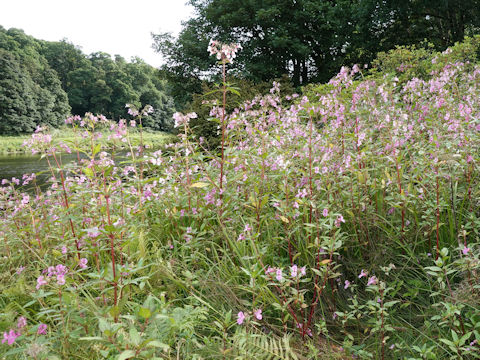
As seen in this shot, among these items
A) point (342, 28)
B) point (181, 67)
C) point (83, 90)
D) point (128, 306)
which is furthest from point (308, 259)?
point (83, 90)

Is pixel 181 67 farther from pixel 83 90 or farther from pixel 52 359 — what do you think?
pixel 83 90

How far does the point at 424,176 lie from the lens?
1991 mm

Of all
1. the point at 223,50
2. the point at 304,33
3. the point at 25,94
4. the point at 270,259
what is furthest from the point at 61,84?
the point at 270,259

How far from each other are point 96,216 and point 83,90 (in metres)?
69.7

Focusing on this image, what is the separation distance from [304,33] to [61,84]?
194ft

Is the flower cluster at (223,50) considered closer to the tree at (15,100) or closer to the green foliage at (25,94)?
the green foliage at (25,94)

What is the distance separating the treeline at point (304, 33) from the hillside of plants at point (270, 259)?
13916 millimetres

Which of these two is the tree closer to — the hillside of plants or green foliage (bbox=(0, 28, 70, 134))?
green foliage (bbox=(0, 28, 70, 134))

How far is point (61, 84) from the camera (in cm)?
6184

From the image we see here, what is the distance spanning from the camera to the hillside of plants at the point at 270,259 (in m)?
1.39

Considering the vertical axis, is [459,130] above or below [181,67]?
below

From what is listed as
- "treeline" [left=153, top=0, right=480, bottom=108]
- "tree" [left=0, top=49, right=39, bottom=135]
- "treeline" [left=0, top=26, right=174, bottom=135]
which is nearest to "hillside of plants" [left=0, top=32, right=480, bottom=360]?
"treeline" [left=153, top=0, right=480, bottom=108]

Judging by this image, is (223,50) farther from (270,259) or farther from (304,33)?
(304,33)

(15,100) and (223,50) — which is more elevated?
(15,100)
